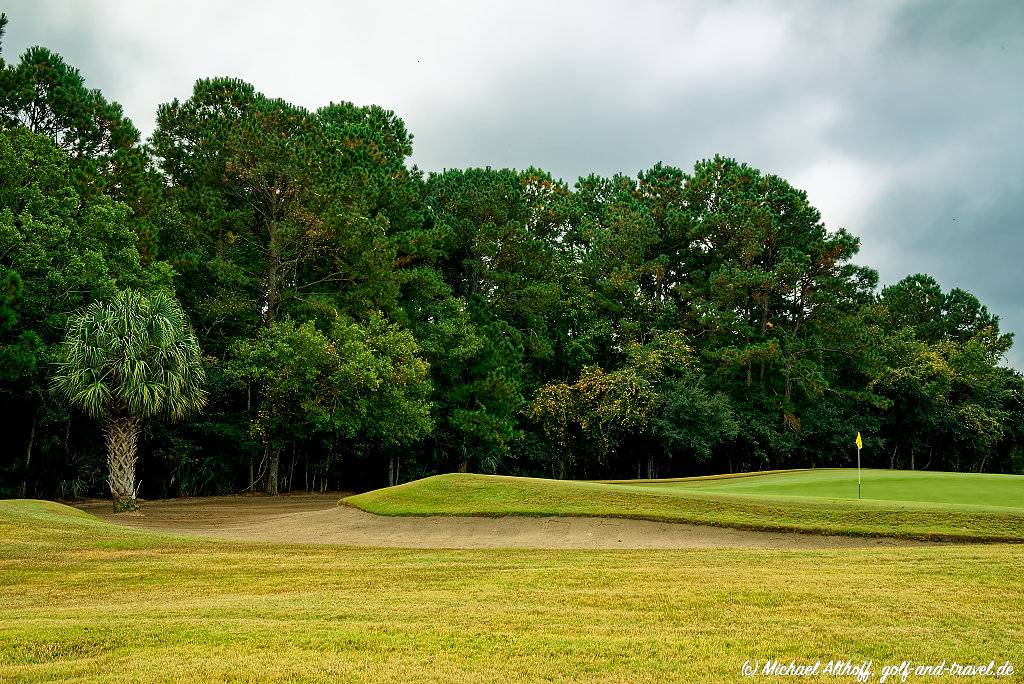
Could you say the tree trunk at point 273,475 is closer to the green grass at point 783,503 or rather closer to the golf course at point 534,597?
the green grass at point 783,503

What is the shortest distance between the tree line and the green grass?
1095cm

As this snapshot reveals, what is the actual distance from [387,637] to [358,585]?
135 inches

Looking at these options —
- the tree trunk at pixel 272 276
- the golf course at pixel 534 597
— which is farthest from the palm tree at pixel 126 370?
the tree trunk at pixel 272 276

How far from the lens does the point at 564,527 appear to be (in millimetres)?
17438

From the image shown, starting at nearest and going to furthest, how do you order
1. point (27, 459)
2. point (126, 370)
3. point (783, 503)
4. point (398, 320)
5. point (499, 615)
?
point (499, 615) < point (783, 503) < point (126, 370) < point (27, 459) < point (398, 320)

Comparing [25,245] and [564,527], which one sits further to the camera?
[25,245]

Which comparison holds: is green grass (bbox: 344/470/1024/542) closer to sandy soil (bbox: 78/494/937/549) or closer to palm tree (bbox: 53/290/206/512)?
sandy soil (bbox: 78/494/937/549)

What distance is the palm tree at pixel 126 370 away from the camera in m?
24.3

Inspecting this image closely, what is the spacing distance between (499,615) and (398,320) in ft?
106

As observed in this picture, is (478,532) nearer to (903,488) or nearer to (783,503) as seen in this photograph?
(783,503)

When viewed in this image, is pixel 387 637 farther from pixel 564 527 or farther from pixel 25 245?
pixel 25 245

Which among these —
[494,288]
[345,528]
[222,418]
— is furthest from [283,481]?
[345,528]

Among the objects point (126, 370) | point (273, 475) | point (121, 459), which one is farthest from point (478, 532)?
point (273, 475)

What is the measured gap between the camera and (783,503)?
17375 mm
